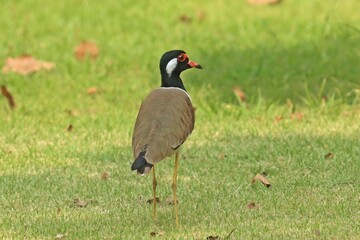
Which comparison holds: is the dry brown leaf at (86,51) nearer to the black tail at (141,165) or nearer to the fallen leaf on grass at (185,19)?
the fallen leaf on grass at (185,19)

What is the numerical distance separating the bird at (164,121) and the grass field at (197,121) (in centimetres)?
54

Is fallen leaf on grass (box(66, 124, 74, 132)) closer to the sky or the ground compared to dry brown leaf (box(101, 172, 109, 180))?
closer to the ground

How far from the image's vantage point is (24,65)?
41.2ft

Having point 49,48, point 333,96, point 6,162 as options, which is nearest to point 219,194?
point 6,162

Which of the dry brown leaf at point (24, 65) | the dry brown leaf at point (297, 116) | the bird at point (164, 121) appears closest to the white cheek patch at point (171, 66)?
the bird at point (164, 121)

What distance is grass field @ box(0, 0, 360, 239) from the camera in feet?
24.4

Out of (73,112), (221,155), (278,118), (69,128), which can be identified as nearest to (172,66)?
(221,155)

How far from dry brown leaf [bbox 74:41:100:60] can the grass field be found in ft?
0.33

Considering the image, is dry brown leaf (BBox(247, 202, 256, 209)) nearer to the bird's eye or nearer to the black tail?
the bird's eye

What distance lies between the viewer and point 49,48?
13.5 m

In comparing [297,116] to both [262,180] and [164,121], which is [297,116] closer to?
[262,180]

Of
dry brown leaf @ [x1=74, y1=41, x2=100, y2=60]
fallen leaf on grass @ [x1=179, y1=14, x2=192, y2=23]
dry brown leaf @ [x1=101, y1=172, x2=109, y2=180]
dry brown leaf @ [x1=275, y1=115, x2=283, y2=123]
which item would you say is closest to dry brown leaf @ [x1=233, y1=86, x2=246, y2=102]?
dry brown leaf @ [x1=275, y1=115, x2=283, y2=123]

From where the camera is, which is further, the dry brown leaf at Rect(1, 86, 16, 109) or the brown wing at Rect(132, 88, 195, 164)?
the dry brown leaf at Rect(1, 86, 16, 109)

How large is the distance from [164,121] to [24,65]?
231 inches
